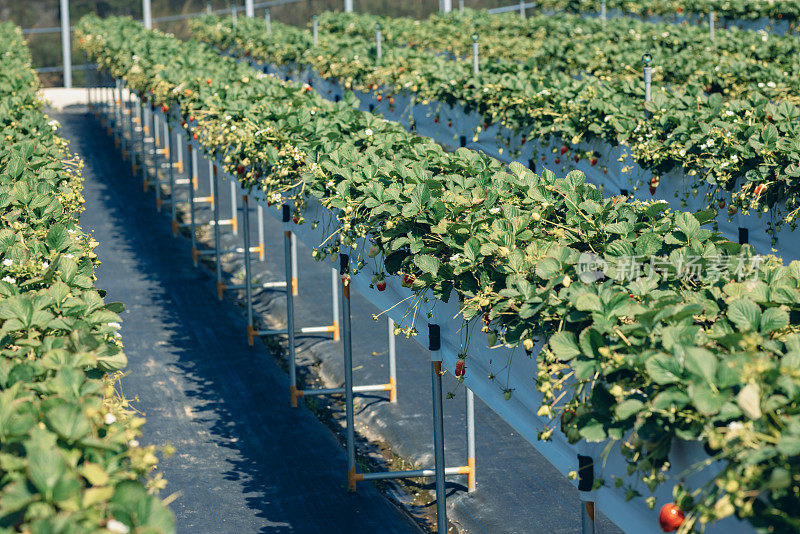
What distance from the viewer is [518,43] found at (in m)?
15.4

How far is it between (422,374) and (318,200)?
252 cm

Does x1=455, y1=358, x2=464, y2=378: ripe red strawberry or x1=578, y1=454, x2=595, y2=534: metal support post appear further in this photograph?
x1=455, y1=358, x2=464, y2=378: ripe red strawberry

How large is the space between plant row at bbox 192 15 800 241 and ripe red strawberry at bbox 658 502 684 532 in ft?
11.3

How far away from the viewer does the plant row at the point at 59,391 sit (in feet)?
7.60

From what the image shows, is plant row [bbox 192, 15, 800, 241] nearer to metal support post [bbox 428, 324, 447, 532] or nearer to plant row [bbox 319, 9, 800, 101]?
plant row [bbox 319, 9, 800, 101]

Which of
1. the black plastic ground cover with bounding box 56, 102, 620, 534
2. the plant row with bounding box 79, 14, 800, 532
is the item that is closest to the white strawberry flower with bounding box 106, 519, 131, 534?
the plant row with bounding box 79, 14, 800, 532

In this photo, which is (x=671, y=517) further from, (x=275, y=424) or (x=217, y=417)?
(x=217, y=417)

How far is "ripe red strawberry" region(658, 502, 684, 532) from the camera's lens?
2607 millimetres

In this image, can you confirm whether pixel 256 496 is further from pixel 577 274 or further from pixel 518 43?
pixel 518 43

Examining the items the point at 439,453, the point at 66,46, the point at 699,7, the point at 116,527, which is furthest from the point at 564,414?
the point at 66,46

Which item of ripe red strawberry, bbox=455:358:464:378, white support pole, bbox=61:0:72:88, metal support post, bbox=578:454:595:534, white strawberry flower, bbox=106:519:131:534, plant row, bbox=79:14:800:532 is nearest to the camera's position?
white strawberry flower, bbox=106:519:131:534

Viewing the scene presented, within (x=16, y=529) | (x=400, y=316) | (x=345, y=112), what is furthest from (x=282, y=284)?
(x=16, y=529)

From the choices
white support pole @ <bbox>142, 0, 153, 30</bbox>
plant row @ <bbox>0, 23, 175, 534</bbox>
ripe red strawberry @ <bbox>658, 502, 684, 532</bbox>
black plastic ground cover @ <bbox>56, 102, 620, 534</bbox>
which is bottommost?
black plastic ground cover @ <bbox>56, 102, 620, 534</bbox>

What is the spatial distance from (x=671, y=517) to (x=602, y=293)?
845 millimetres
